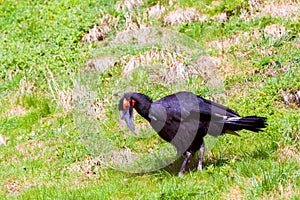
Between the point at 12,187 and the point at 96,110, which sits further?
the point at 96,110

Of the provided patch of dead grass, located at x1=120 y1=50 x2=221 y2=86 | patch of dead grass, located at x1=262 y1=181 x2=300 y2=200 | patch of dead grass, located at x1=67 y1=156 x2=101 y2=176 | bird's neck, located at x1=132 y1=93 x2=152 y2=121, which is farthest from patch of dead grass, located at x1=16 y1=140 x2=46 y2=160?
patch of dead grass, located at x1=262 y1=181 x2=300 y2=200

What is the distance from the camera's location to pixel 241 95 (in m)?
8.84

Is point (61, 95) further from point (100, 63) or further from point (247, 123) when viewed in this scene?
point (247, 123)

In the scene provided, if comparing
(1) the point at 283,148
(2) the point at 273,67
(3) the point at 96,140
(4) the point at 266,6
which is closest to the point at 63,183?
(3) the point at 96,140

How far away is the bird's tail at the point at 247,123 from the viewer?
636cm

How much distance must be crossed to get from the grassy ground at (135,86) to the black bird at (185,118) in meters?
0.38

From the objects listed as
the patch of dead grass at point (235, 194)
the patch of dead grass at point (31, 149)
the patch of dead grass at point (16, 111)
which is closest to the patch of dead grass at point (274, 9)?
the patch of dead grass at point (16, 111)

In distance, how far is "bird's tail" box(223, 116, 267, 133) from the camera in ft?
20.9

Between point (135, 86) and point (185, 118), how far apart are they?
11.3 feet

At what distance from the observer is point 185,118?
6355 mm

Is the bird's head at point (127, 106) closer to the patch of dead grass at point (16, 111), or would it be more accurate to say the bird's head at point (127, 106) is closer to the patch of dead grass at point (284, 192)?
the patch of dead grass at point (284, 192)

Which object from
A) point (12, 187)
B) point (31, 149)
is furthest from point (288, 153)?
point (31, 149)

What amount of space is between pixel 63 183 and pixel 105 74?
4007mm

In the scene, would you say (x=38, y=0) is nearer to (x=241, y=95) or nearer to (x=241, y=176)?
(x=241, y=95)
